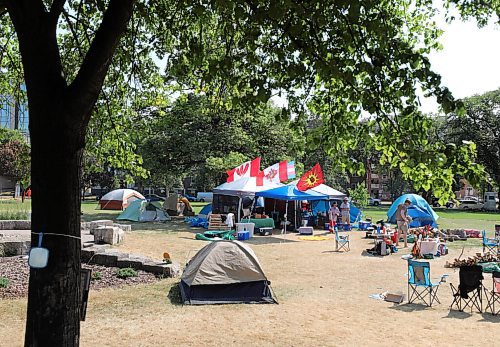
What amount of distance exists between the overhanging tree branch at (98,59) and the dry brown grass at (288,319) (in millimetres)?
3902

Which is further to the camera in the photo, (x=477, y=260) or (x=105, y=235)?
(x=105, y=235)

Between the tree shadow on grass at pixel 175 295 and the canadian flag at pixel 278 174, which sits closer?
the tree shadow on grass at pixel 175 295

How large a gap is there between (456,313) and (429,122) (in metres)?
5.29

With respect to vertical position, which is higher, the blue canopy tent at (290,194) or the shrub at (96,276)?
the blue canopy tent at (290,194)

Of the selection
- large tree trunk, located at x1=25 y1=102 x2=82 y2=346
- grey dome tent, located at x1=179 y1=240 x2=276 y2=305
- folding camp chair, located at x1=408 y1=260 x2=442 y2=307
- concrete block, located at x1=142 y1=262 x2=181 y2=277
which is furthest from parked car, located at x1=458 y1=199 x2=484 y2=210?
large tree trunk, located at x1=25 y1=102 x2=82 y2=346

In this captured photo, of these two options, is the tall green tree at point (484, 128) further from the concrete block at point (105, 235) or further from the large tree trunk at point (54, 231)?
the large tree trunk at point (54, 231)

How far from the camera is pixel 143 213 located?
26797mm

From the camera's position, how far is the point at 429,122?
4.13 metres

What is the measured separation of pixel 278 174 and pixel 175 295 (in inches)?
509

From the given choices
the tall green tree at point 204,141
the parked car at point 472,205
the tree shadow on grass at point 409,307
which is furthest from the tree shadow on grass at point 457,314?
the parked car at point 472,205

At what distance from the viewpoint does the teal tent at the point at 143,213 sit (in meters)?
26.5

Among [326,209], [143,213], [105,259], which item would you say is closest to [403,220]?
[326,209]

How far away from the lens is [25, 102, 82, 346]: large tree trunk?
136 inches

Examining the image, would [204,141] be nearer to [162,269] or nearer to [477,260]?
[162,269]
